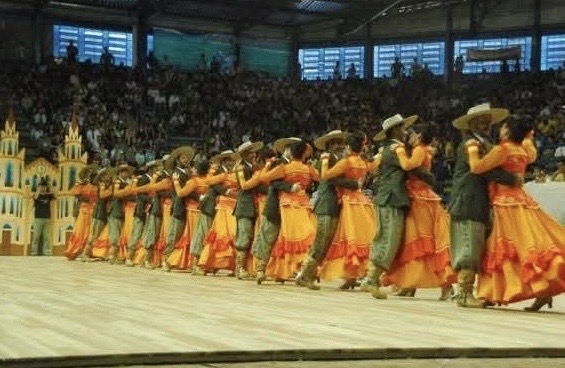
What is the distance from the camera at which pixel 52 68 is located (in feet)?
99.0

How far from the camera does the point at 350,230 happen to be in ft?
35.2

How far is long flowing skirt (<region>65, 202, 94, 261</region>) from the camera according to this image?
781 inches

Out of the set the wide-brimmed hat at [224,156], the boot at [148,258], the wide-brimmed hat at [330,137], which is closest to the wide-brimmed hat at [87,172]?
the boot at [148,258]

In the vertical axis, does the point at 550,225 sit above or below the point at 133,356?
above

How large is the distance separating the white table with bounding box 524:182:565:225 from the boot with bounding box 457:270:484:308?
4.29m

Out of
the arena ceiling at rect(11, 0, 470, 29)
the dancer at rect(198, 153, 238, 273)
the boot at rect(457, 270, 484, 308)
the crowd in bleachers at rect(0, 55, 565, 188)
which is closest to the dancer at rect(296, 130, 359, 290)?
the boot at rect(457, 270, 484, 308)

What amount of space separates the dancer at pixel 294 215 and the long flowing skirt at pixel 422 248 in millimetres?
2220

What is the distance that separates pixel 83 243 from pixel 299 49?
665 inches

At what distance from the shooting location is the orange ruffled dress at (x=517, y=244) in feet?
25.4

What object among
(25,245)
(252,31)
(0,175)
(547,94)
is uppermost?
(252,31)

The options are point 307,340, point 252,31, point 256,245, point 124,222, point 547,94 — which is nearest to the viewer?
point 307,340

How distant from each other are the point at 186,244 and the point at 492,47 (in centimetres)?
1837

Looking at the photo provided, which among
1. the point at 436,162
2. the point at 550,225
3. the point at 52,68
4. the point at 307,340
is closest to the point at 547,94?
the point at 436,162

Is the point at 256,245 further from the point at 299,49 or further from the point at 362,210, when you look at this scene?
the point at 299,49
